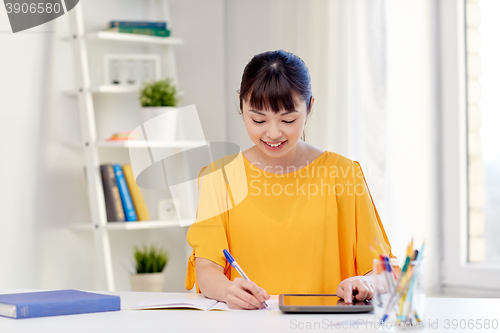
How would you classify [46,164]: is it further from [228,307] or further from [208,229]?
[228,307]

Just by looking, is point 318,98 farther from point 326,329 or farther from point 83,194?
point 326,329

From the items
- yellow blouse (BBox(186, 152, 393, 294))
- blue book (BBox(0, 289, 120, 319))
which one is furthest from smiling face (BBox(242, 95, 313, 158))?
blue book (BBox(0, 289, 120, 319))

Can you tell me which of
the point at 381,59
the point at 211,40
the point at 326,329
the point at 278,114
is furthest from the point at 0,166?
the point at 326,329

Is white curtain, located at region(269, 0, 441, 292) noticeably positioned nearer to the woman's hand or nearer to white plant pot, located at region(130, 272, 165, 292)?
white plant pot, located at region(130, 272, 165, 292)

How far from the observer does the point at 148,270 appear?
8.02 ft

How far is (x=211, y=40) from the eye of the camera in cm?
282

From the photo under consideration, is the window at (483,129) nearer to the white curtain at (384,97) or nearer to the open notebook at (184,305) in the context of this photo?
the white curtain at (384,97)

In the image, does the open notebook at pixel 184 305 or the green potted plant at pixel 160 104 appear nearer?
the open notebook at pixel 184 305

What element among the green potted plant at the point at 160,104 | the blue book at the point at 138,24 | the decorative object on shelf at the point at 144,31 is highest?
the blue book at the point at 138,24

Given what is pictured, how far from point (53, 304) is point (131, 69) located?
1668 mm

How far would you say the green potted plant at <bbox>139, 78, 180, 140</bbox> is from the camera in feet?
7.95

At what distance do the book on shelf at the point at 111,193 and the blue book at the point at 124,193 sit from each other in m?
0.01

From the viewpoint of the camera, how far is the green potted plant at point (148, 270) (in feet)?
7.86

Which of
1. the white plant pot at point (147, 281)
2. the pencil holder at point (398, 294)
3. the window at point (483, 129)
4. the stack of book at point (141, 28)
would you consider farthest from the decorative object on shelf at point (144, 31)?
the pencil holder at point (398, 294)
